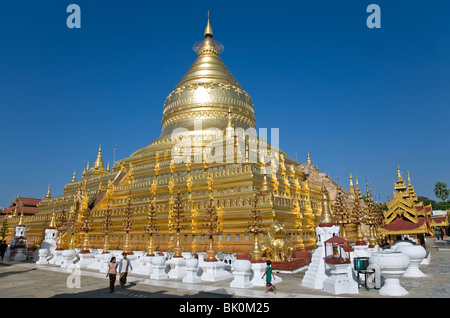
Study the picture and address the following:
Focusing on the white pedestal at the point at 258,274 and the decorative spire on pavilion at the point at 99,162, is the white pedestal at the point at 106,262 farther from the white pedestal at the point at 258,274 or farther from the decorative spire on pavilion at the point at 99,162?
the decorative spire on pavilion at the point at 99,162

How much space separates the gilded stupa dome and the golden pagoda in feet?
0.39

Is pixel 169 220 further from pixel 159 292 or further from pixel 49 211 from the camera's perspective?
pixel 49 211

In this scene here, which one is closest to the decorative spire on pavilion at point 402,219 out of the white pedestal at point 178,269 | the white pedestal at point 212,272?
the white pedestal at point 212,272

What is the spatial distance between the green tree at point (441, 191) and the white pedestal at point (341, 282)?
315 feet

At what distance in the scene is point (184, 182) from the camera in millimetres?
24938

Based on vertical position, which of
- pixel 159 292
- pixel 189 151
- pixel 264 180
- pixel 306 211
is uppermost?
pixel 189 151

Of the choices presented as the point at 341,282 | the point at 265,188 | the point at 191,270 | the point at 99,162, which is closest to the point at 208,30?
the point at 99,162

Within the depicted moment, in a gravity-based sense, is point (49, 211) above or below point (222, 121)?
below

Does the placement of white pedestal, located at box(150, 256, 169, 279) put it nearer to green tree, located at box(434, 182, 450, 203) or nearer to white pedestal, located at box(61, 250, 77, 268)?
white pedestal, located at box(61, 250, 77, 268)

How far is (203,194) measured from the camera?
2378 cm

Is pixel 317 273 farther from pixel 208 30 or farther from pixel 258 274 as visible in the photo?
pixel 208 30

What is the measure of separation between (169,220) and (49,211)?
20.7 m
